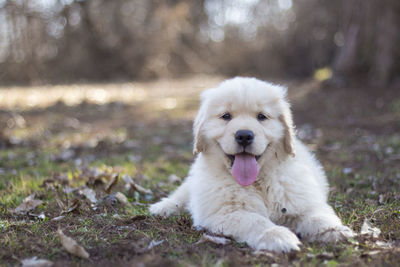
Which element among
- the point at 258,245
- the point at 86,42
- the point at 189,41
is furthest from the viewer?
the point at 189,41

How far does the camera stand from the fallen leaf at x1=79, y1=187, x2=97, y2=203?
13.2 ft

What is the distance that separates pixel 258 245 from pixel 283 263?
0.85 feet

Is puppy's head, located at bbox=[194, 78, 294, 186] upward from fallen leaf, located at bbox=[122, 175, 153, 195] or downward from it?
upward

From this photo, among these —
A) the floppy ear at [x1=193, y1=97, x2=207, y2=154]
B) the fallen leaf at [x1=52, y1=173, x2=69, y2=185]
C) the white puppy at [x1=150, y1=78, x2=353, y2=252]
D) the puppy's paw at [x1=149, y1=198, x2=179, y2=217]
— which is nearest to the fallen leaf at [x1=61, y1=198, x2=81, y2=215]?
the puppy's paw at [x1=149, y1=198, x2=179, y2=217]

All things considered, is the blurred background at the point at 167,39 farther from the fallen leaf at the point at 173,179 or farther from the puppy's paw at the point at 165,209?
the puppy's paw at the point at 165,209

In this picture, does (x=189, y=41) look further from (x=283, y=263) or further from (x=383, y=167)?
(x=283, y=263)

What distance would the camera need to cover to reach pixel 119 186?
4.64 m

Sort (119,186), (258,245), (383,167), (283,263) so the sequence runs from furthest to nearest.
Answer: (383,167), (119,186), (258,245), (283,263)

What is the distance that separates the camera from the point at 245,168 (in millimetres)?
3080

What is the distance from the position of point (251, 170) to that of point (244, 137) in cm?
29

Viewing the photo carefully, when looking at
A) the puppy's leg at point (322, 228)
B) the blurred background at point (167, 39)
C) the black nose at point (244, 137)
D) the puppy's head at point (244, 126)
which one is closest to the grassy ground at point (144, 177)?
the puppy's leg at point (322, 228)

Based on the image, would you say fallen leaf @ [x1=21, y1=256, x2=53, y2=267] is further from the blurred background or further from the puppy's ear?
the blurred background

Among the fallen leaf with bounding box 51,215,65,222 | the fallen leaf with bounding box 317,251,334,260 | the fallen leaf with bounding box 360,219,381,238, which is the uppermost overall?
the fallen leaf with bounding box 360,219,381,238

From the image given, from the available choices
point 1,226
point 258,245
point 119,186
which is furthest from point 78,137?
point 258,245
